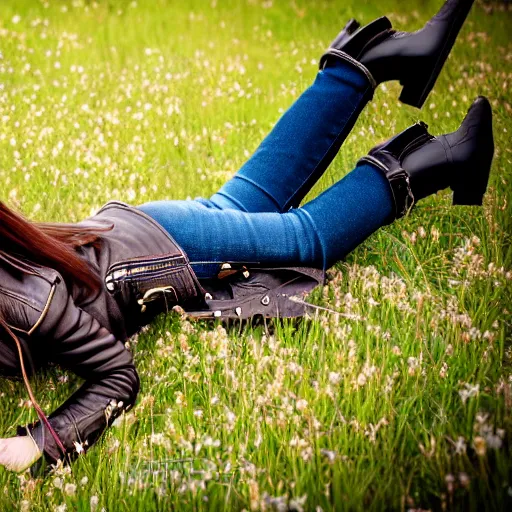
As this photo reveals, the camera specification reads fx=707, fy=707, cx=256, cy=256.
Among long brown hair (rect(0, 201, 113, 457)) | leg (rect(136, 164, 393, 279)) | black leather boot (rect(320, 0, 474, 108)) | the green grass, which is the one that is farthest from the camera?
black leather boot (rect(320, 0, 474, 108))

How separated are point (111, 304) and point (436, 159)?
2129 millimetres

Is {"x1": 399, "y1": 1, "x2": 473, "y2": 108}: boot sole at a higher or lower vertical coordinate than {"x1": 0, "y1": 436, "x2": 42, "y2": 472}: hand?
higher

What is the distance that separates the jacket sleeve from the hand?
0.05 m

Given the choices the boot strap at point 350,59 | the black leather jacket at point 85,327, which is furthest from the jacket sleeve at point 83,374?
the boot strap at point 350,59

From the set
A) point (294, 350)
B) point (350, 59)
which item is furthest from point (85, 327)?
point (350, 59)

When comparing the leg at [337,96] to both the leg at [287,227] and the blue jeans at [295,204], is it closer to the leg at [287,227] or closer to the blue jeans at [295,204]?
the blue jeans at [295,204]

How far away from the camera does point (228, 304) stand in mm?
4109

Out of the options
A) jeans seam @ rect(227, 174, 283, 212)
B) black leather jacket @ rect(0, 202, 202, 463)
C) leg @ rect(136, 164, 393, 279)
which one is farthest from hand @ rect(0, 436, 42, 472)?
jeans seam @ rect(227, 174, 283, 212)

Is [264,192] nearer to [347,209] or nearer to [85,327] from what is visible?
[347,209]

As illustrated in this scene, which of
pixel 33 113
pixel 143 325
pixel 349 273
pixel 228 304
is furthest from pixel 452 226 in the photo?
pixel 33 113

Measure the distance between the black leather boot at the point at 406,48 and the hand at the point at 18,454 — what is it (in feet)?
9.34

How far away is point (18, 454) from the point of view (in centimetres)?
327

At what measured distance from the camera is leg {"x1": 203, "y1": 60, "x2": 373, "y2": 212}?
172 inches

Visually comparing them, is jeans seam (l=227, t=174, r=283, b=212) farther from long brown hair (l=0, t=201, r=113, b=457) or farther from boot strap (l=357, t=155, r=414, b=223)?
long brown hair (l=0, t=201, r=113, b=457)
